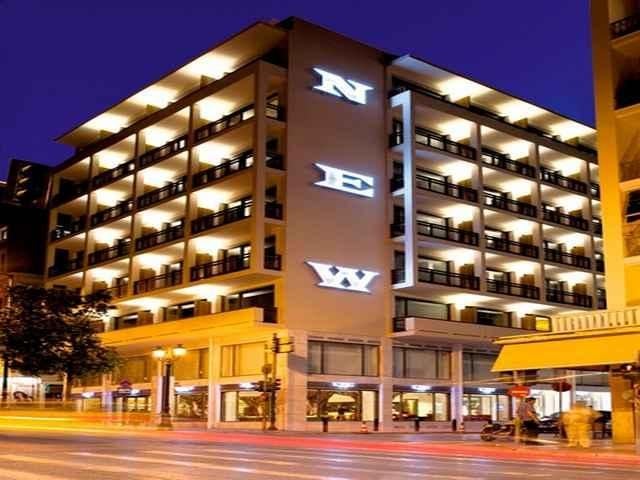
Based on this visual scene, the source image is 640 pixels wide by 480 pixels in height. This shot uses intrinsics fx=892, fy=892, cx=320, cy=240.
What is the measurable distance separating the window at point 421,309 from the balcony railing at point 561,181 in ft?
45.2

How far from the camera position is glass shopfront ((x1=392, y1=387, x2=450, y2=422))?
56281 millimetres

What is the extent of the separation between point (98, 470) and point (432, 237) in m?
42.5

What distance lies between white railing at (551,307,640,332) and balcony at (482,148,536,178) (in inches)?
1175

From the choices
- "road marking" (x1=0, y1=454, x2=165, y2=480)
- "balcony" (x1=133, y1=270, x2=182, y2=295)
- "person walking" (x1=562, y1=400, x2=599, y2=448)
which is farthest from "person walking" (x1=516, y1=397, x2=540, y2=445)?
"balcony" (x1=133, y1=270, x2=182, y2=295)

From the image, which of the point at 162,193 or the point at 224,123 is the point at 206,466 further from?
the point at 162,193

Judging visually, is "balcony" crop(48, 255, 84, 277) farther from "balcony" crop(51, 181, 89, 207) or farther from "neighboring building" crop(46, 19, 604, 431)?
"balcony" crop(51, 181, 89, 207)

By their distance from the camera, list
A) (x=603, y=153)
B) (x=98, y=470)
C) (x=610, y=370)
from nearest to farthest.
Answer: (x=98, y=470)
(x=610, y=370)
(x=603, y=153)

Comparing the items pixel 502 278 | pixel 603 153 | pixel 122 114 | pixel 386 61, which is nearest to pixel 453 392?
pixel 502 278

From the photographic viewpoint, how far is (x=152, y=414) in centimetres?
5666

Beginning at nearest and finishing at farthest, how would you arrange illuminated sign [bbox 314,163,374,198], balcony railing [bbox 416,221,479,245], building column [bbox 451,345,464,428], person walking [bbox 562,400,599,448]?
person walking [bbox 562,400,599,448] < illuminated sign [bbox 314,163,374,198] < balcony railing [bbox 416,221,479,245] < building column [bbox 451,345,464,428]

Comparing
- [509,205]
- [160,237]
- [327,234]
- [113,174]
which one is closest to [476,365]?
[509,205]

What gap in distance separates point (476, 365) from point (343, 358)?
1211cm

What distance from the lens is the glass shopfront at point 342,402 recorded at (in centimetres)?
5222

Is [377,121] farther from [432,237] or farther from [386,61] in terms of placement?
[432,237]
